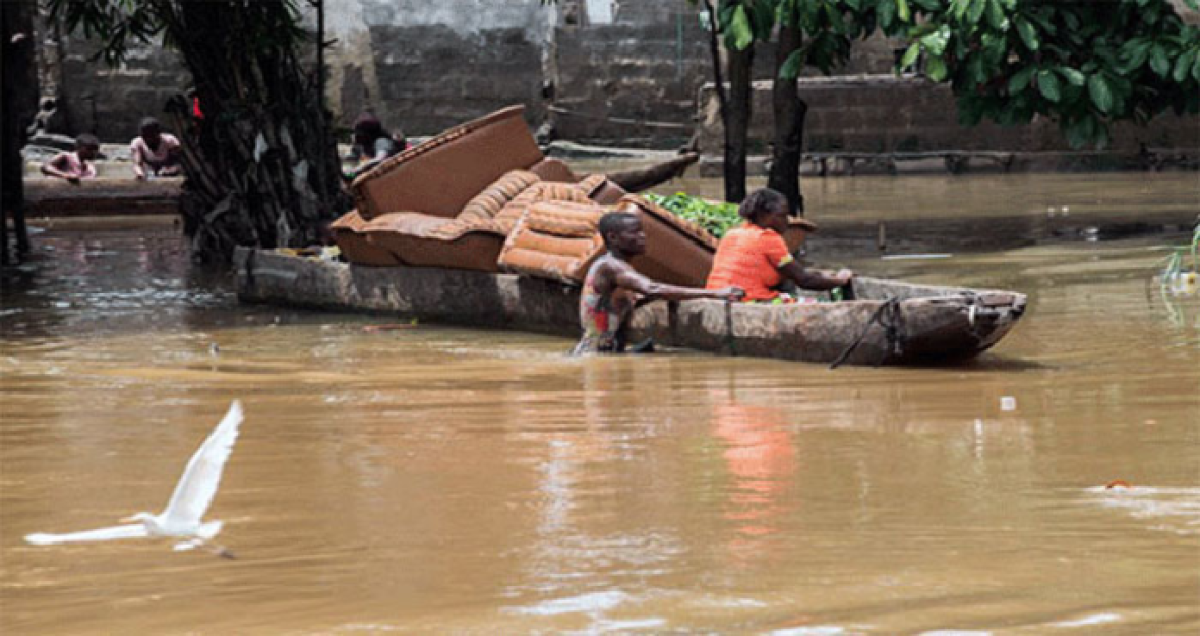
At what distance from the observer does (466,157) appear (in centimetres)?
1177

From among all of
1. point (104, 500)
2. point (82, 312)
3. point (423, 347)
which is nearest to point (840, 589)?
point (104, 500)

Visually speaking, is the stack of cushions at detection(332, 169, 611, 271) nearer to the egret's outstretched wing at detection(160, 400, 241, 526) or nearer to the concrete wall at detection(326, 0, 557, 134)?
the egret's outstretched wing at detection(160, 400, 241, 526)

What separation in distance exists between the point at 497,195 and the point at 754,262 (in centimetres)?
277

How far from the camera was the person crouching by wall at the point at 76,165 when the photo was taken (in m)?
19.0

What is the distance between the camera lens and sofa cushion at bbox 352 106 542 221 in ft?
37.9

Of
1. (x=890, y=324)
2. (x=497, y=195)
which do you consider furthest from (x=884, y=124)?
(x=890, y=324)

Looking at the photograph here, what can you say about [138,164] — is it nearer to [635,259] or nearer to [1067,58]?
[1067,58]

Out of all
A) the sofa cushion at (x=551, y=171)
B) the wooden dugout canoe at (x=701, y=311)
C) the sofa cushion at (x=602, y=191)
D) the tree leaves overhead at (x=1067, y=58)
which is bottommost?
the wooden dugout canoe at (x=701, y=311)

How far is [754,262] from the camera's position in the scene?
29.6ft

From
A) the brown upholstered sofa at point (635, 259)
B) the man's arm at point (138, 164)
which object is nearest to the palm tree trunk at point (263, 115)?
the brown upholstered sofa at point (635, 259)

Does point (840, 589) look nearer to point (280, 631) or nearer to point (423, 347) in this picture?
point (280, 631)

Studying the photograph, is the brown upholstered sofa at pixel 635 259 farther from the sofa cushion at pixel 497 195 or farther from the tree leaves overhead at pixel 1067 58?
the tree leaves overhead at pixel 1067 58

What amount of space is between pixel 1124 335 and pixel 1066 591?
4.92 metres

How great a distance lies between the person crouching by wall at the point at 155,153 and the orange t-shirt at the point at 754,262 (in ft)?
36.6
